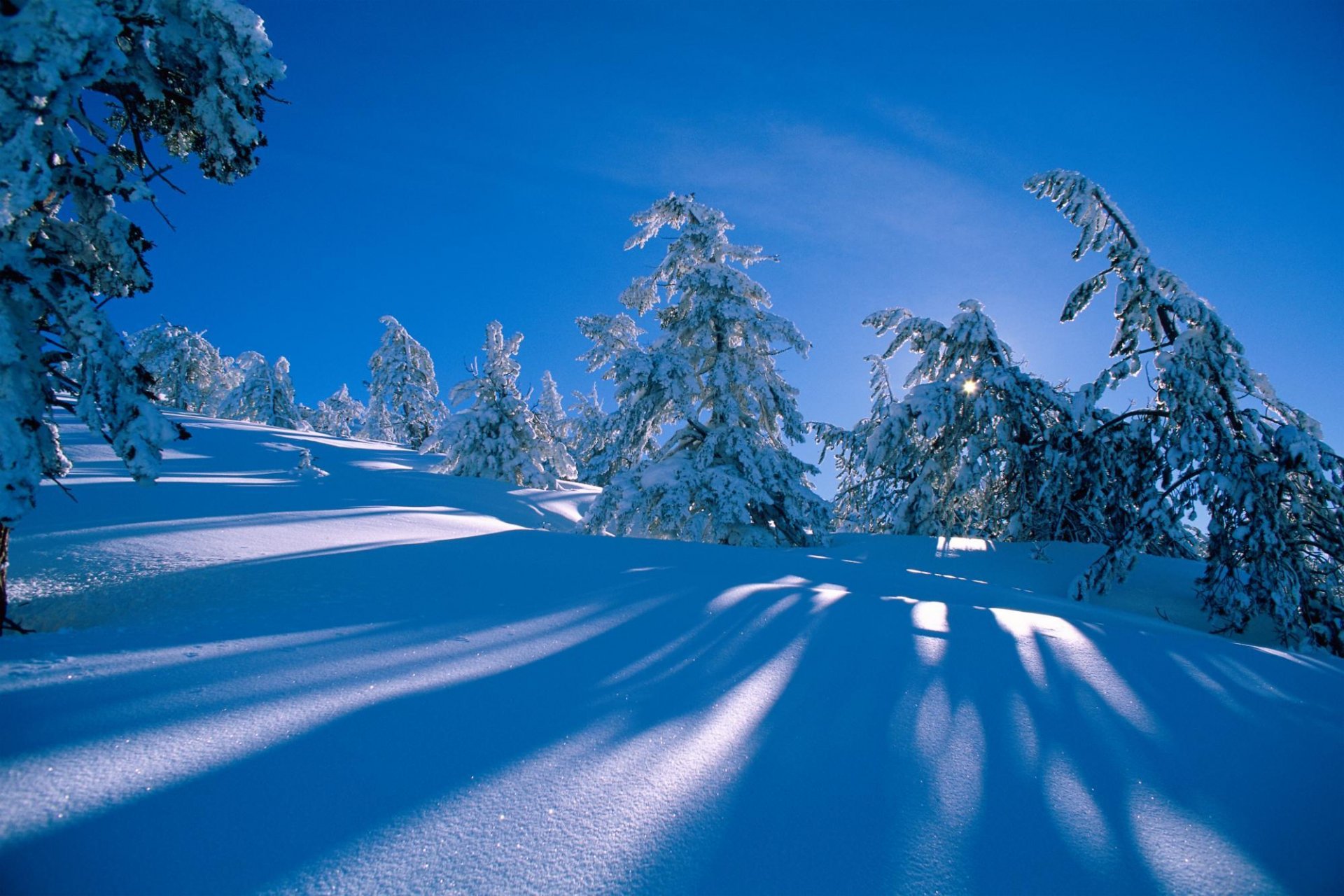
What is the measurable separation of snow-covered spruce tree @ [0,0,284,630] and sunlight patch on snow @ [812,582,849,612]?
11.7 ft

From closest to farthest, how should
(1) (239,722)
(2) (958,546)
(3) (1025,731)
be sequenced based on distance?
(1) (239,722), (3) (1025,731), (2) (958,546)

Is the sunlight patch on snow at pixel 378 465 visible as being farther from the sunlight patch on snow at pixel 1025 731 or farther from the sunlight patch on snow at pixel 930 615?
the sunlight patch on snow at pixel 1025 731

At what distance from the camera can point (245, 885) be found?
1.18 m

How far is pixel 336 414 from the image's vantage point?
42.1 m

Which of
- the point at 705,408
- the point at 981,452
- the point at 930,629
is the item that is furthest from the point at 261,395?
the point at 930,629

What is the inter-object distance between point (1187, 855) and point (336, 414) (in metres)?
48.9

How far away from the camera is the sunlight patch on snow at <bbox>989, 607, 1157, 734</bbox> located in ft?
7.45

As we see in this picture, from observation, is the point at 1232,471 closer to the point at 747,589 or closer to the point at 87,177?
the point at 747,589

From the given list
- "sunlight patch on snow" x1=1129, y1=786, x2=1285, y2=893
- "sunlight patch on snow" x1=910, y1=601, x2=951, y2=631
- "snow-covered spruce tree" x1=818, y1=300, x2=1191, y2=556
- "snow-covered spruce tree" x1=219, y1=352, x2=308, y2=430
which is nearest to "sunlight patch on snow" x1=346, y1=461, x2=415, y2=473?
"snow-covered spruce tree" x1=818, y1=300, x2=1191, y2=556

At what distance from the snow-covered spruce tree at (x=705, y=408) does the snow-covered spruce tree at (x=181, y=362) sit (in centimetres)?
3215

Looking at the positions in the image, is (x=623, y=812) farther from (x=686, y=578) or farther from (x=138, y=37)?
(x=138, y=37)

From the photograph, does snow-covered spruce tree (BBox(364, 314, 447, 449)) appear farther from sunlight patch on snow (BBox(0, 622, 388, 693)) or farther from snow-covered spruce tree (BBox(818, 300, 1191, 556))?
sunlight patch on snow (BBox(0, 622, 388, 693))

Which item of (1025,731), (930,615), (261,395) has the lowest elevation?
(1025,731)

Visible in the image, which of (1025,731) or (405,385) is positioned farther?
(405,385)
